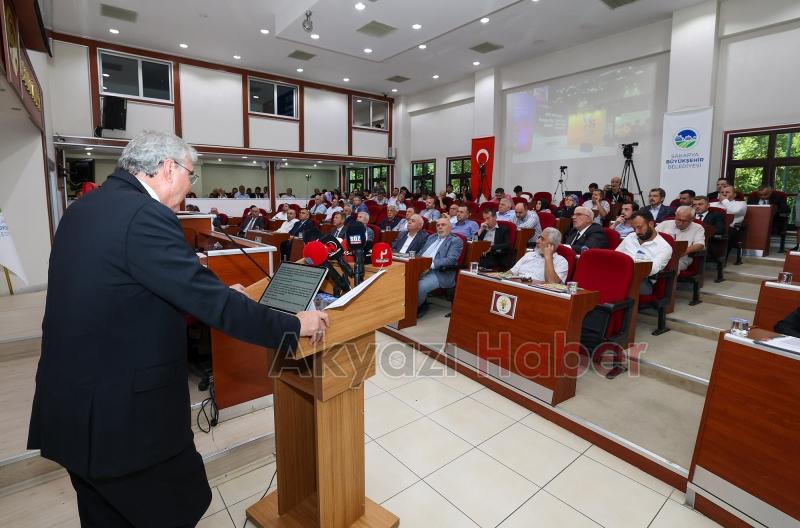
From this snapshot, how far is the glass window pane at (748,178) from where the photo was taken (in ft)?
23.1

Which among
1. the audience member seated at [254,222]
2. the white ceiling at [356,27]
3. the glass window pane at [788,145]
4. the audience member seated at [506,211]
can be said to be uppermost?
the white ceiling at [356,27]

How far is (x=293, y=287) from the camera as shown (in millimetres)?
1335

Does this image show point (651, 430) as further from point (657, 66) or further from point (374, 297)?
point (657, 66)

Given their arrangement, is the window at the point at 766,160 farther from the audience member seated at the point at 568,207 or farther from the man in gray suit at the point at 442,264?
the man in gray suit at the point at 442,264

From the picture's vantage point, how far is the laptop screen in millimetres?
1270

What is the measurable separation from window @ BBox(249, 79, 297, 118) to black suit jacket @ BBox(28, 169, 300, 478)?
37.9ft

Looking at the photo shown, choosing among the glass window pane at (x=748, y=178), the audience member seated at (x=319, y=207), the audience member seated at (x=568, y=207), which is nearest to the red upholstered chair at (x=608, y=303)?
the audience member seated at (x=568, y=207)

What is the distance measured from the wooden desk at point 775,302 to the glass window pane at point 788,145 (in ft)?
20.4

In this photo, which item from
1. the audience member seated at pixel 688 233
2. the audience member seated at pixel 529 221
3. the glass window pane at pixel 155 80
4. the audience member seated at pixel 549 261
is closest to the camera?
the audience member seated at pixel 549 261

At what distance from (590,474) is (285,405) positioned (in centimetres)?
159

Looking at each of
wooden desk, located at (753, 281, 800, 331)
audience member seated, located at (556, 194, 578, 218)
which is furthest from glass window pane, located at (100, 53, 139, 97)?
wooden desk, located at (753, 281, 800, 331)

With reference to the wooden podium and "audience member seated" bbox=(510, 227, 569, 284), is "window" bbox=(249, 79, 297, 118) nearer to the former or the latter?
"audience member seated" bbox=(510, 227, 569, 284)

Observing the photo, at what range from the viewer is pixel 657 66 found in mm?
8016

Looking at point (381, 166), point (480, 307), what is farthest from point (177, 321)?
→ point (381, 166)
